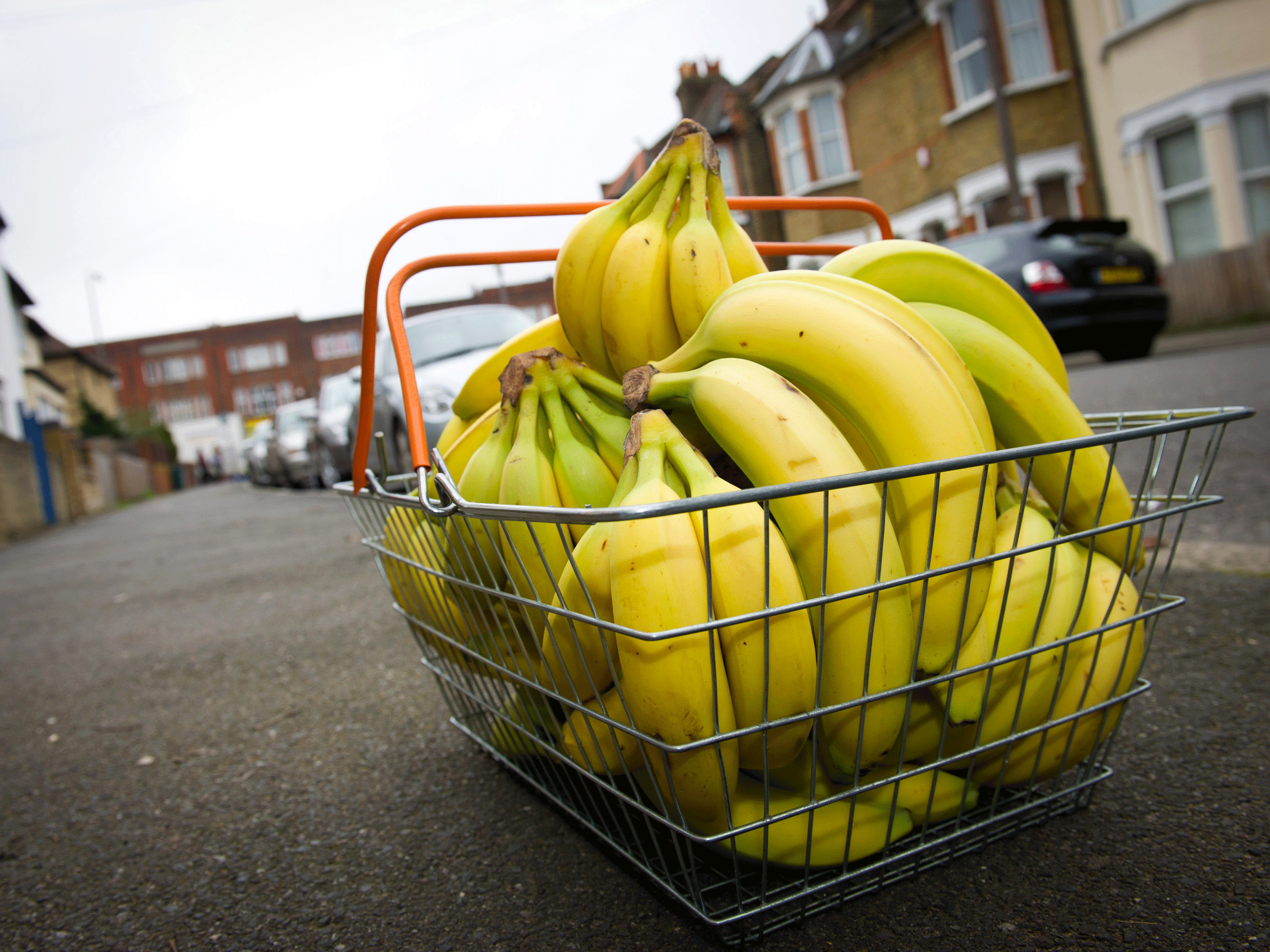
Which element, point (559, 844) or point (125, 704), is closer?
point (559, 844)

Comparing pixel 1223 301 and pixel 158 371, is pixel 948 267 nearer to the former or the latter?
pixel 1223 301

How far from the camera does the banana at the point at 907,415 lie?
34.3 inches

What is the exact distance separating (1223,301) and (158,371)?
54.8m

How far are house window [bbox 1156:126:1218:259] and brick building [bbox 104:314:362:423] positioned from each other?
46.1 meters

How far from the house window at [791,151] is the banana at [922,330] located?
16877 mm

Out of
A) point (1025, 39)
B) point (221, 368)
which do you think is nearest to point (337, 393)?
point (1025, 39)

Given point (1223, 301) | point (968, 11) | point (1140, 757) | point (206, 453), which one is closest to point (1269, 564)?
point (1140, 757)

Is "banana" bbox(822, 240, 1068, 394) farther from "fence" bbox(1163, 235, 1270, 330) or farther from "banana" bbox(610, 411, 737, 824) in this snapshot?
"fence" bbox(1163, 235, 1270, 330)

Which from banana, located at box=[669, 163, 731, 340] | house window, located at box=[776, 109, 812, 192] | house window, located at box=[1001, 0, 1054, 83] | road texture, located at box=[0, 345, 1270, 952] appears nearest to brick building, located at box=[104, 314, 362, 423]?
house window, located at box=[776, 109, 812, 192]

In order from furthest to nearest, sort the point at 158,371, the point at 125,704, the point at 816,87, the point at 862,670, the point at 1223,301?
the point at 158,371
the point at 816,87
the point at 1223,301
the point at 125,704
the point at 862,670

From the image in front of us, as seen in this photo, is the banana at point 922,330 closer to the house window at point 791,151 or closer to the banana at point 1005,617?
the banana at point 1005,617

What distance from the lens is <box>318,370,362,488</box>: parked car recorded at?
9.47 m

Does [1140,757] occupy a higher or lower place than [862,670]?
lower

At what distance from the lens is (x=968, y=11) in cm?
1298
